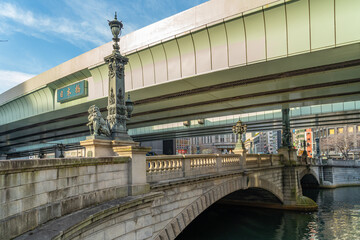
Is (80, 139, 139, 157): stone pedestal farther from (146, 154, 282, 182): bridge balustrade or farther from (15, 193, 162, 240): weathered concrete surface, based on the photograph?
(15, 193, 162, 240): weathered concrete surface

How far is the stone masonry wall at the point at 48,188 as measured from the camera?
14.3 feet

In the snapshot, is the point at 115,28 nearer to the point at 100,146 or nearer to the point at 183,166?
the point at 100,146

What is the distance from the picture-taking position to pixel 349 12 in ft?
36.3

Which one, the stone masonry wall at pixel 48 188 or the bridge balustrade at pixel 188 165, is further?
the bridge balustrade at pixel 188 165

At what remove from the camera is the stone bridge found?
4586 mm

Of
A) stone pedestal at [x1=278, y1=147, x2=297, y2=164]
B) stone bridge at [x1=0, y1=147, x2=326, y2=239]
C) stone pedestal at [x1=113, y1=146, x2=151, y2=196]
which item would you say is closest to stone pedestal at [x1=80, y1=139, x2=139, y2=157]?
stone pedestal at [x1=113, y1=146, x2=151, y2=196]

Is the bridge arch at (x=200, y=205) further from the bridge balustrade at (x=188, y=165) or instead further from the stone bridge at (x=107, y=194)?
the bridge balustrade at (x=188, y=165)

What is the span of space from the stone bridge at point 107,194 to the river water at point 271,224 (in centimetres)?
671

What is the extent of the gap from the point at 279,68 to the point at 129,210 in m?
11.0

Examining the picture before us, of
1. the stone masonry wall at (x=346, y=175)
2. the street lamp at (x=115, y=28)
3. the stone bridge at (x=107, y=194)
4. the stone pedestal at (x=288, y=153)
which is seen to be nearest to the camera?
the stone bridge at (x=107, y=194)

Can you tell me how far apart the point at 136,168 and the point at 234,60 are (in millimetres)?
8172

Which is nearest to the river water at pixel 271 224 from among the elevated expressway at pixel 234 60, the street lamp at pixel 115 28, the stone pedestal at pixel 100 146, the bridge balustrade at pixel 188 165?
the bridge balustrade at pixel 188 165

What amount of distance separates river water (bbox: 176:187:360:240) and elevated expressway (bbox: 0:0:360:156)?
10.1 m

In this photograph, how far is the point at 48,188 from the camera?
5234 millimetres
